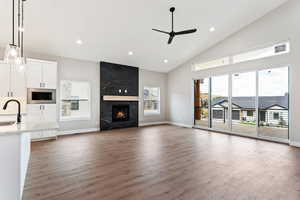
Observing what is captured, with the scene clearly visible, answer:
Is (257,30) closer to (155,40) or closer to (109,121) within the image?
(155,40)

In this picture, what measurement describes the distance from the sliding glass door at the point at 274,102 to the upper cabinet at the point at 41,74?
700 centimetres

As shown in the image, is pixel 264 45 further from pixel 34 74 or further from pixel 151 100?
pixel 34 74

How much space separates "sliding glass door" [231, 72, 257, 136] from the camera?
19.1 feet

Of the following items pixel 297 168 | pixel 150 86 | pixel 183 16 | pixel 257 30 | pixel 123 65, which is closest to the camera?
pixel 297 168

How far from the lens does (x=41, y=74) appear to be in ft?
16.9

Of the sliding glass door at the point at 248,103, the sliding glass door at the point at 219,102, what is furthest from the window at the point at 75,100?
the sliding glass door at the point at 219,102

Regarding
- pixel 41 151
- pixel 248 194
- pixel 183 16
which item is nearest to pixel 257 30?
pixel 183 16

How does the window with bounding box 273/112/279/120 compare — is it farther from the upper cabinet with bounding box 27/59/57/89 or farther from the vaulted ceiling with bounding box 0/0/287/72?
the upper cabinet with bounding box 27/59/57/89

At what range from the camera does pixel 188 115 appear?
312 inches

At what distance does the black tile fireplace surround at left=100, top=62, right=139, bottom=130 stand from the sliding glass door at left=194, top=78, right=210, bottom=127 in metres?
2.87

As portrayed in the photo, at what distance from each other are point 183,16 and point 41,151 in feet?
17.6

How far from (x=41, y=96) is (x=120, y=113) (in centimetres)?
324

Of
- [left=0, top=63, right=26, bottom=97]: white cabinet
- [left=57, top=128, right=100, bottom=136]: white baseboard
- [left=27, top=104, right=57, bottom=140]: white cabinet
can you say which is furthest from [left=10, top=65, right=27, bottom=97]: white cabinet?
[left=57, top=128, right=100, bottom=136]: white baseboard

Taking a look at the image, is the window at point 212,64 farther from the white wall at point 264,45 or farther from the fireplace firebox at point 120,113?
the fireplace firebox at point 120,113
